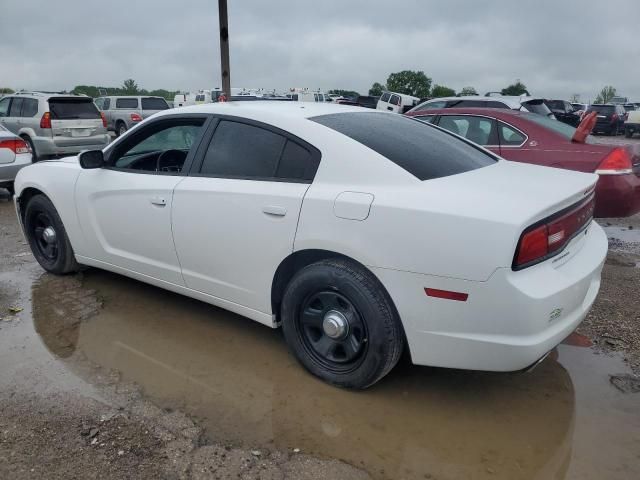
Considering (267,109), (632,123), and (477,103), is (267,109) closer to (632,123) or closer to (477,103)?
(477,103)

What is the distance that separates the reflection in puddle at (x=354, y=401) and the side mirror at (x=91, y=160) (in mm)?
1110

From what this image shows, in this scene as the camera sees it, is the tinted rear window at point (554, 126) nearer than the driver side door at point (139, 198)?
No

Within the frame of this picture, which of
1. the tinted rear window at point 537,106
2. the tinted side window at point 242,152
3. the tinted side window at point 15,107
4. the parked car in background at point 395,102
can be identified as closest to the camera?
the tinted side window at point 242,152

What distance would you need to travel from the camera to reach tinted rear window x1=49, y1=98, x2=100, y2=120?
1167 centimetres

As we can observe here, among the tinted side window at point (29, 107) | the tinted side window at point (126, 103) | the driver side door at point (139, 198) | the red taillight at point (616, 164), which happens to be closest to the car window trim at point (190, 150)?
the driver side door at point (139, 198)

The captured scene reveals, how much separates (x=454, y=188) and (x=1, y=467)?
8.05ft

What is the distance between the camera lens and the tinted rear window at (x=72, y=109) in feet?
38.3

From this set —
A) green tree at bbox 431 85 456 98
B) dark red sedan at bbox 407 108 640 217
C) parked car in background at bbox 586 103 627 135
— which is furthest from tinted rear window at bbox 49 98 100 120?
green tree at bbox 431 85 456 98

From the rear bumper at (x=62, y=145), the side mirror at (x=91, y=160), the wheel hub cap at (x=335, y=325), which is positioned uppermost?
the side mirror at (x=91, y=160)

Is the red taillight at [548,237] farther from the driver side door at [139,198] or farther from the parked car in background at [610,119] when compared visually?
the parked car in background at [610,119]

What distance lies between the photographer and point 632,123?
23.6m

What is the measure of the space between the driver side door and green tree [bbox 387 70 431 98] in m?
63.6

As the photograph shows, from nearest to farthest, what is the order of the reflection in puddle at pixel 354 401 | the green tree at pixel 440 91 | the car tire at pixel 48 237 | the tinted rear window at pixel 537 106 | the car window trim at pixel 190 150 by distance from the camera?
the reflection in puddle at pixel 354 401
the car window trim at pixel 190 150
the car tire at pixel 48 237
the tinted rear window at pixel 537 106
the green tree at pixel 440 91

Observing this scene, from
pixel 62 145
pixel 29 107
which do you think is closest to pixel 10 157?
pixel 62 145
